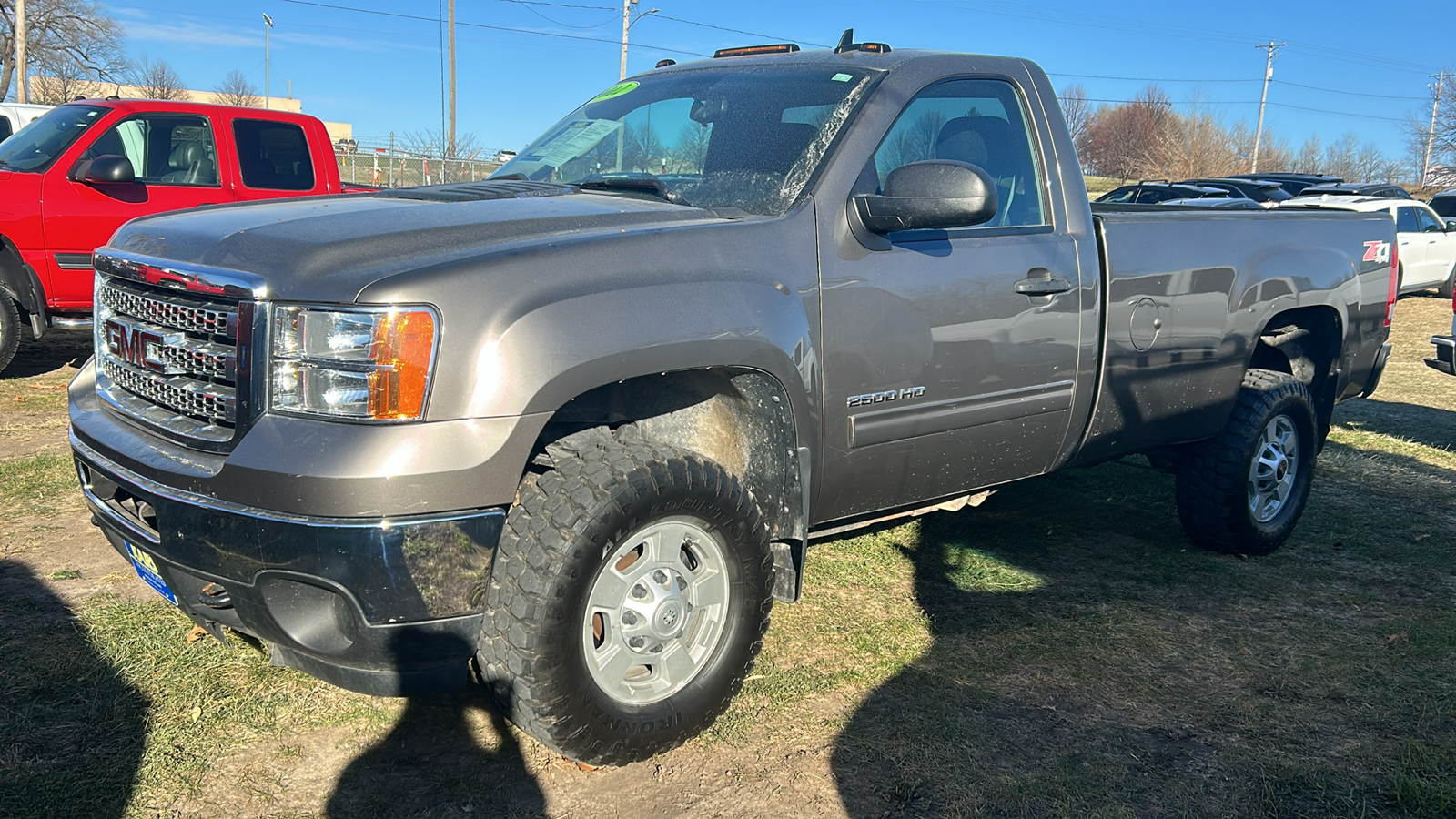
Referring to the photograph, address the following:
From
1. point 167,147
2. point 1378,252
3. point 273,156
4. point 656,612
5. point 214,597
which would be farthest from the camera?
point 273,156

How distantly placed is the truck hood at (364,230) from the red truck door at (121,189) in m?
5.26

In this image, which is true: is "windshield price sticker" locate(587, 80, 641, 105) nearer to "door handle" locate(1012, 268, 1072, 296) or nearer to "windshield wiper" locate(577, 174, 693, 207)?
"windshield wiper" locate(577, 174, 693, 207)

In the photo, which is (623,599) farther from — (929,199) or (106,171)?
(106,171)

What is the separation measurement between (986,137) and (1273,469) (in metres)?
2.26

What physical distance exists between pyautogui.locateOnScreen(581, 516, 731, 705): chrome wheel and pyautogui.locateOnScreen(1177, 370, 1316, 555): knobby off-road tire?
2812 millimetres

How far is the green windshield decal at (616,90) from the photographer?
443 centimetres

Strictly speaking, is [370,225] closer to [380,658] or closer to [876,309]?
[380,658]

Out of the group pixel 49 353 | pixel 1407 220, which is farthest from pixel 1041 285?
pixel 1407 220

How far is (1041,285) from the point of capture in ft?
12.7

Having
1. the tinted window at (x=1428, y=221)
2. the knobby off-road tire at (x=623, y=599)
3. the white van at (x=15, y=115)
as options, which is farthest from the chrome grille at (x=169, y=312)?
the tinted window at (x=1428, y=221)

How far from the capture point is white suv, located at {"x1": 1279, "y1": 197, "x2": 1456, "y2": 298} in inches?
662

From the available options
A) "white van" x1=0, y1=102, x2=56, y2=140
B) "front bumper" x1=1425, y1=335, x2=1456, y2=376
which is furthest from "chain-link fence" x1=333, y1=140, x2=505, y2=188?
"front bumper" x1=1425, y1=335, x2=1456, y2=376

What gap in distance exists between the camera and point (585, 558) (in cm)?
274

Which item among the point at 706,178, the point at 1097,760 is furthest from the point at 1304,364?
the point at 706,178
